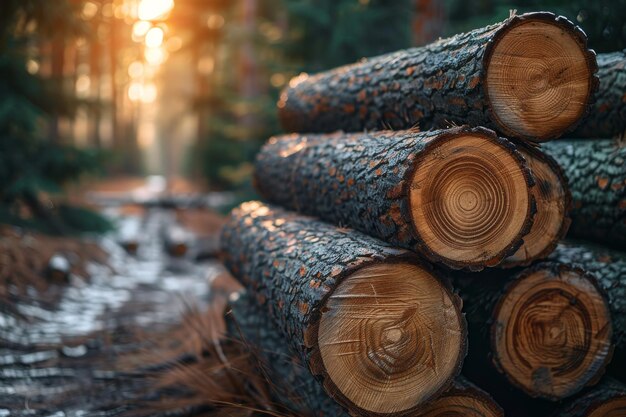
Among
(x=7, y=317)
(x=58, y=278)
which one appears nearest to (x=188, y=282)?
(x=58, y=278)

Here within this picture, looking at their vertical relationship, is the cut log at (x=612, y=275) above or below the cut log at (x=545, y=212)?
below

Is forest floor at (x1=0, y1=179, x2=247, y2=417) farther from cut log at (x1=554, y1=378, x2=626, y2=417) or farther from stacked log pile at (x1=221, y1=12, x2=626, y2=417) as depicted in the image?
cut log at (x1=554, y1=378, x2=626, y2=417)

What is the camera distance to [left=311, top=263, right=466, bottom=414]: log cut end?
2650 millimetres

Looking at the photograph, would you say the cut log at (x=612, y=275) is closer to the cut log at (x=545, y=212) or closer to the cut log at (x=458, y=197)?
the cut log at (x=545, y=212)

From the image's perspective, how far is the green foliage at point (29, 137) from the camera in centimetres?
793

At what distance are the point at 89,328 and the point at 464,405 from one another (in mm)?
4103

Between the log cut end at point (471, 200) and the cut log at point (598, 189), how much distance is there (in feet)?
3.57

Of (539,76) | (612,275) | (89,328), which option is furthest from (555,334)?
(89,328)

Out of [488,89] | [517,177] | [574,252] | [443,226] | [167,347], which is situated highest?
[488,89]

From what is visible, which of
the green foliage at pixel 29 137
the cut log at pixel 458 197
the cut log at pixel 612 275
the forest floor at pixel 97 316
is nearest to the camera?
the cut log at pixel 458 197

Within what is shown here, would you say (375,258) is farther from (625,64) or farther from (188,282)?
(188,282)

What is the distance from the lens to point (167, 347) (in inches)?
192

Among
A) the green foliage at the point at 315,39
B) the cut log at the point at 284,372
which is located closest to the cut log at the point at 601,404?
the cut log at the point at 284,372

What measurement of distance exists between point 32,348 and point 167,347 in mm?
1178
